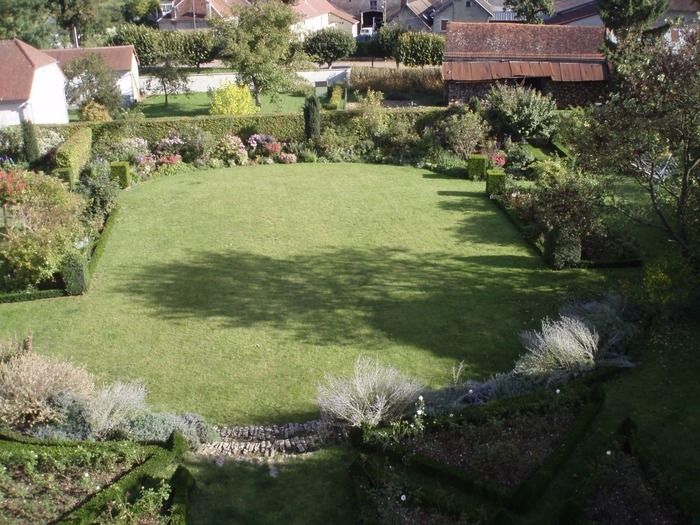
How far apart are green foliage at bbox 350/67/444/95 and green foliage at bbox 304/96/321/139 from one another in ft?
48.8

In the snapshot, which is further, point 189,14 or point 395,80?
point 189,14

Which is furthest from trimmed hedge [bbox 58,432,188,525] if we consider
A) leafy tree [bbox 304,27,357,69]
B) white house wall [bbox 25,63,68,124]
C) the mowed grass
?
leafy tree [bbox 304,27,357,69]

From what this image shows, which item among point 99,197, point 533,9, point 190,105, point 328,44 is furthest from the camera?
point 328,44

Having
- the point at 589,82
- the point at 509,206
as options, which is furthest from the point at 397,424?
the point at 589,82

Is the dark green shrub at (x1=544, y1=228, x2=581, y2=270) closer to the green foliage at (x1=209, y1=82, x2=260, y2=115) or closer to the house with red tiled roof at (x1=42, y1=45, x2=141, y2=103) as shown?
the green foliage at (x1=209, y1=82, x2=260, y2=115)

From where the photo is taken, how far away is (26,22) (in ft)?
143

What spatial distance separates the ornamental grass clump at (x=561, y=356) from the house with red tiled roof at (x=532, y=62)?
2025cm

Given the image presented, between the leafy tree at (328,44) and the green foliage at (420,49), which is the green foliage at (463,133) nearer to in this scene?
the green foliage at (420,49)

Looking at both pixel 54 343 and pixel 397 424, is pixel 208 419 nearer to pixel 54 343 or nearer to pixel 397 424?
pixel 397 424

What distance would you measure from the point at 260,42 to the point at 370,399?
25343 mm

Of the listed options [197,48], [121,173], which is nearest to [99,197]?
[121,173]

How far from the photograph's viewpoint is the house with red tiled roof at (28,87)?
29.6 meters

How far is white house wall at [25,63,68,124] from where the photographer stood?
99.8 feet

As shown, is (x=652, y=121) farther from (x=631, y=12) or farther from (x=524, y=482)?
(x=631, y=12)
